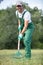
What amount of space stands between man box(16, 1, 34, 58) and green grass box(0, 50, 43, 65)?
0.08 m

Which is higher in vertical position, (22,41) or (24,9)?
(24,9)

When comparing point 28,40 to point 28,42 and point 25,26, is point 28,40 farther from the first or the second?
point 25,26

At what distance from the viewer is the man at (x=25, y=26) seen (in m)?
4.54

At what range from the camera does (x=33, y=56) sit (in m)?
4.62

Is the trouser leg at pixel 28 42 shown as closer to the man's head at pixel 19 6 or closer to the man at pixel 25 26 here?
the man at pixel 25 26

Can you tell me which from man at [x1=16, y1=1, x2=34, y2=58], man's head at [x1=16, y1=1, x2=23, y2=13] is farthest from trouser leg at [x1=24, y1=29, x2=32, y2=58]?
man's head at [x1=16, y1=1, x2=23, y2=13]

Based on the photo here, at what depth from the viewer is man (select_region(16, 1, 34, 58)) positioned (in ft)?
14.9

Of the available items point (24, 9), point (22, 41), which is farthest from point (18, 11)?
point (22, 41)

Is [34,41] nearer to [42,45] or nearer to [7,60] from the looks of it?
[42,45]

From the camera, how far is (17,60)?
4609 mm

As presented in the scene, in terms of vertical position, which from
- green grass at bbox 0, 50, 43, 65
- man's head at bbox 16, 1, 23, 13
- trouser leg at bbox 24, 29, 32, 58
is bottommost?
green grass at bbox 0, 50, 43, 65

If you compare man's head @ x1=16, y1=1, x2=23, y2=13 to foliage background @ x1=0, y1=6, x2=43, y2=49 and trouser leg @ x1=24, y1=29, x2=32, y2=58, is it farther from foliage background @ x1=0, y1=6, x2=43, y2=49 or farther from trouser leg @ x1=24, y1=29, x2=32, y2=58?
trouser leg @ x1=24, y1=29, x2=32, y2=58

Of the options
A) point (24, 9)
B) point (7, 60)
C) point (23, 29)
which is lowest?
point (7, 60)

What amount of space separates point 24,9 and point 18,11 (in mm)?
91
